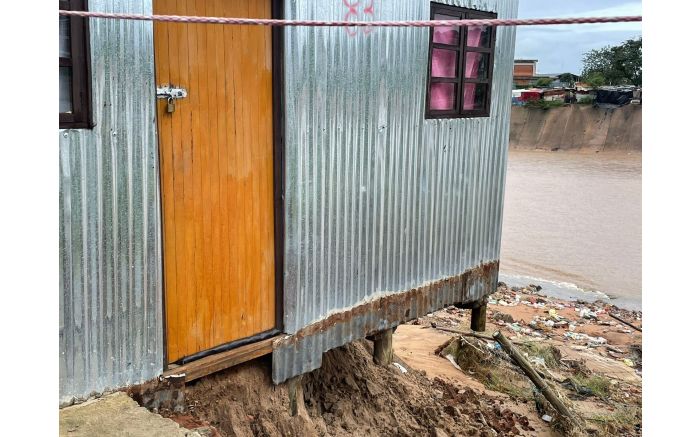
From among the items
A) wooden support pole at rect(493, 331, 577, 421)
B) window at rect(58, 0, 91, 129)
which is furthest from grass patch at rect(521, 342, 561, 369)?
window at rect(58, 0, 91, 129)

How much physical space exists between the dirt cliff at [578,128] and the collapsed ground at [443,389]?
27957 millimetres

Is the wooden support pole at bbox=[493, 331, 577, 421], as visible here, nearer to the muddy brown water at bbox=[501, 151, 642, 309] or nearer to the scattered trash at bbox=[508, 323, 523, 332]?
the scattered trash at bbox=[508, 323, 523, 332]

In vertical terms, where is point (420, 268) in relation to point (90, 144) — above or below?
below

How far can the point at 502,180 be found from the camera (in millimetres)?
7133

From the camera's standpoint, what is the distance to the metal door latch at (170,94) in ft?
12.9

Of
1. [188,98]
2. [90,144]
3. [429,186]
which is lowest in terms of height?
[429,186]

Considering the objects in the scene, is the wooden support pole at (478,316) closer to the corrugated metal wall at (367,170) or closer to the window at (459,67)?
the corrugated metal wall at (367,170)

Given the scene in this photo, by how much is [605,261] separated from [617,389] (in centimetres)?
1010

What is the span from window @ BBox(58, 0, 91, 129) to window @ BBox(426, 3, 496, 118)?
3.21 metres

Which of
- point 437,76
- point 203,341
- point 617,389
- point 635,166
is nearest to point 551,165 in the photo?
point 635,166

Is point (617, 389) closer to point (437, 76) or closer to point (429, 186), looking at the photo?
point (429, 186)

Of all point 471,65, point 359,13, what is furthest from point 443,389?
point 359,13

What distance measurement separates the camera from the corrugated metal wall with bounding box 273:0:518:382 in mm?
4836

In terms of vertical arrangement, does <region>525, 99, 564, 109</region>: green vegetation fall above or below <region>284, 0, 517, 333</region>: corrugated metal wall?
above
